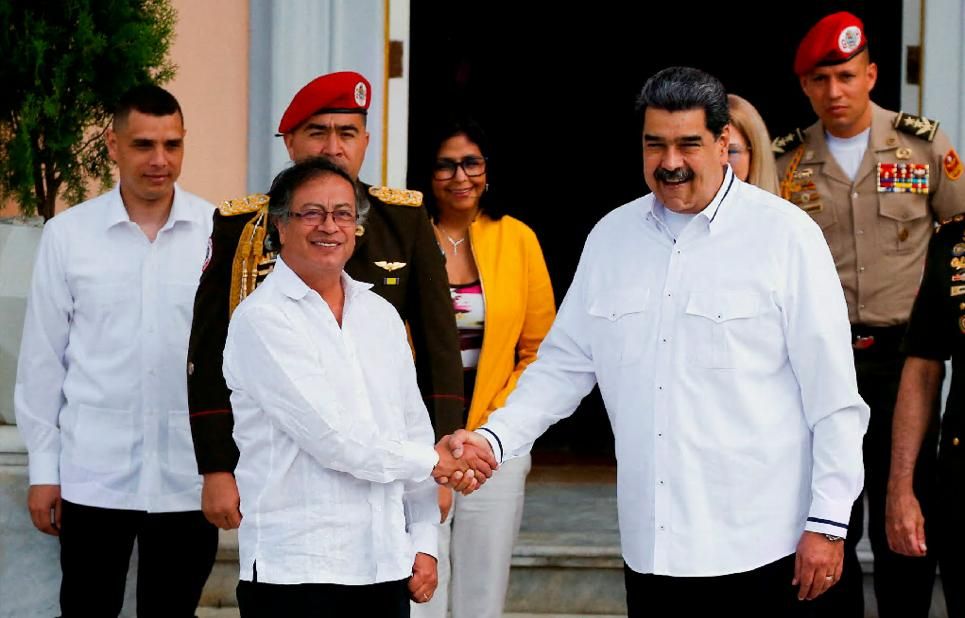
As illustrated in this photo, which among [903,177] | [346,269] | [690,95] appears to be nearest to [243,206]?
[346,269]

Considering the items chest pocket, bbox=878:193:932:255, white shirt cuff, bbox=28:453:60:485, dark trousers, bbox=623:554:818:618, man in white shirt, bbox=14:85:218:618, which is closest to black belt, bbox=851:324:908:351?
chest pocket, bbox=878:193:932:255

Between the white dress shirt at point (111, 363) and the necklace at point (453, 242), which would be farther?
the necklace at point (453, 242)

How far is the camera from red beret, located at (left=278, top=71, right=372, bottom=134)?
3615mm

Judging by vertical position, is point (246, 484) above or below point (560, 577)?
above

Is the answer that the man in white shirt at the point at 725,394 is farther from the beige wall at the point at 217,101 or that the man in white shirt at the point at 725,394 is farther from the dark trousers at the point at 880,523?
the beige wall at the point at 217,101

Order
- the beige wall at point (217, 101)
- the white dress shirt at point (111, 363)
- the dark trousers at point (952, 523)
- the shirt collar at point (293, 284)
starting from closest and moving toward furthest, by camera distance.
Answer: the shirt collar at point (293, 284) < the dark trousers at point (952, 523) < the white dress shirt at point (111, 363) < the beige wall at point (217, 101)

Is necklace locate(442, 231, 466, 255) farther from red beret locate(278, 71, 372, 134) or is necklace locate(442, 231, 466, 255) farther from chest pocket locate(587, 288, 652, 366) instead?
chest pocket locate(587, 288, 652, 366)

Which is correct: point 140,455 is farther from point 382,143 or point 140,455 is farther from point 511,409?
point 382,143

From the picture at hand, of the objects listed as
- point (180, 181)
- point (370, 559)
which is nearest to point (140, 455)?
point (370, 559)

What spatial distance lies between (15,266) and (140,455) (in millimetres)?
922

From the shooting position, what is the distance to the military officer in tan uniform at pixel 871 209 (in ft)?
13.9

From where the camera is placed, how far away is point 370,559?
Result: 9.84ft

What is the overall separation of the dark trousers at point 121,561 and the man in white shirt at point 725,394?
132 centimetres

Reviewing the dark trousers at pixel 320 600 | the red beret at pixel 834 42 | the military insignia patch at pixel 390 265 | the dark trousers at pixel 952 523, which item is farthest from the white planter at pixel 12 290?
the dark trousers at pixel 952 523
